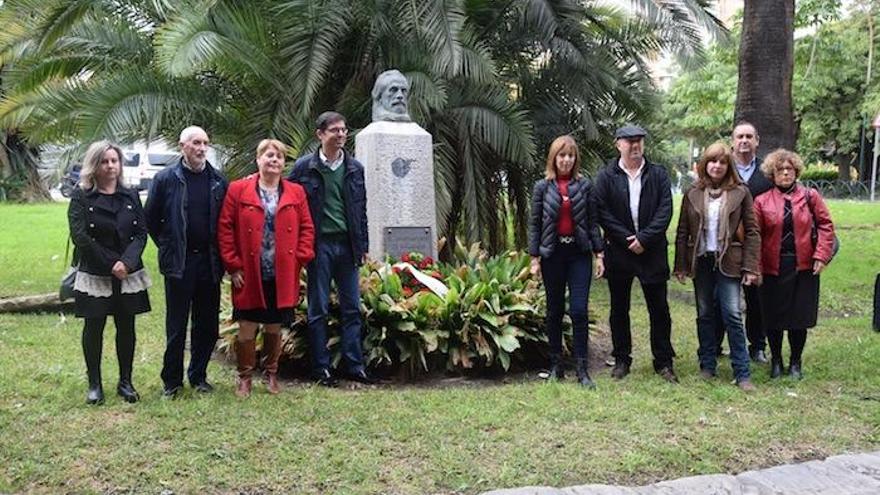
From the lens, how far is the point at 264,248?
559cm

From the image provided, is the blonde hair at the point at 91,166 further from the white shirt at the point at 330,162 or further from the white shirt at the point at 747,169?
the white shirt at the point at 747,169

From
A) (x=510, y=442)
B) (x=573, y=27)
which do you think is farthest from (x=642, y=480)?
(x=573, y=27)

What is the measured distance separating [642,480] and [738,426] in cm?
108

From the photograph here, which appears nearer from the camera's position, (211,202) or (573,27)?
(211,202)

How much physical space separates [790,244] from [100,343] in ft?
15.3

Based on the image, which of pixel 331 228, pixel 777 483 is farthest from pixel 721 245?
pixel 331 228

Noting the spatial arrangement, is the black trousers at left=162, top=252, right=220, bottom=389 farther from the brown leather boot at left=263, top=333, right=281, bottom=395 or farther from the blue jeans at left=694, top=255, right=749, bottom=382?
the blue jeans at left=694, top=255, right=749, bottom=382

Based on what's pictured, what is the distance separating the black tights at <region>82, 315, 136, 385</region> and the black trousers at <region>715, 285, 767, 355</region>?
412 cm

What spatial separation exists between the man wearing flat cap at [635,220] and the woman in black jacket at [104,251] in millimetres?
3102

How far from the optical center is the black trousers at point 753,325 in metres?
6.65

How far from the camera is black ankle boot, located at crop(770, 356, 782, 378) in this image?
6391 mm

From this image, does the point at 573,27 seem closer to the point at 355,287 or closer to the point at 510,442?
the point at 355,287

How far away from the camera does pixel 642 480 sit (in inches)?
173

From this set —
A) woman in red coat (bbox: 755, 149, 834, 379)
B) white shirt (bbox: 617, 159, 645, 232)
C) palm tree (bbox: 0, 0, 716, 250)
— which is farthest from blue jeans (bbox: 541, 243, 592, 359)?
palm tree (bbox: 0, 0, 716, 250)
